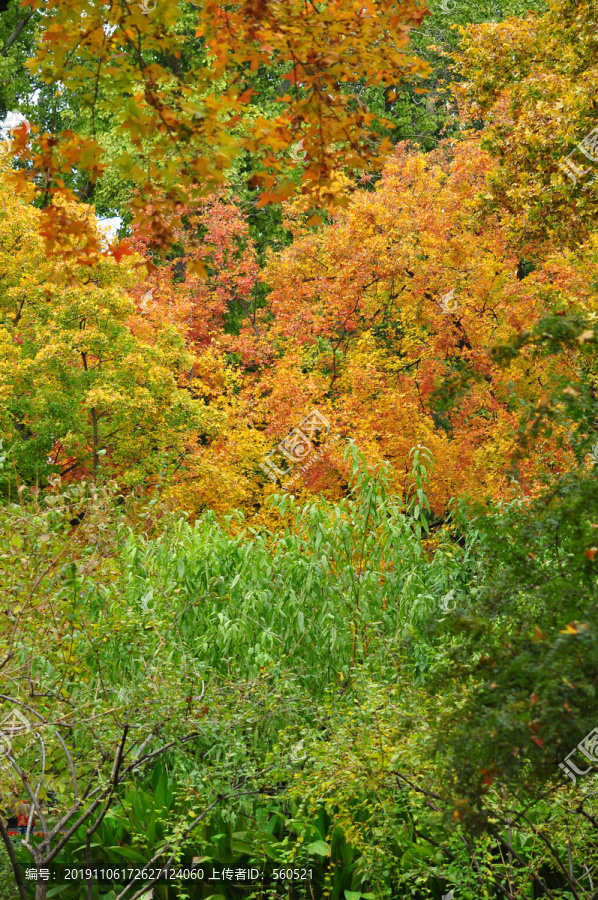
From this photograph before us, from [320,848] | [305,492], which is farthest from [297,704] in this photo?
[305,492]

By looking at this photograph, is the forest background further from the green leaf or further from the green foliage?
the green leaf

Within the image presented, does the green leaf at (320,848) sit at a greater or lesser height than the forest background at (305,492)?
lesser

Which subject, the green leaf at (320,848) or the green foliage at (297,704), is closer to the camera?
the green foliage at (297,704)

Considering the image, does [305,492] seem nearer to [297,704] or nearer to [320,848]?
[297,704]

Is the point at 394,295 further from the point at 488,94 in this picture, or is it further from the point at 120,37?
A: the point at 120,37

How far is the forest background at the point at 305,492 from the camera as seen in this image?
3.73 meters

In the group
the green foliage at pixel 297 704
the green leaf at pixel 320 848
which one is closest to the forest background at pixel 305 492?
the green foliage at pixel 297 704

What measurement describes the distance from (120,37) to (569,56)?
25.0ft

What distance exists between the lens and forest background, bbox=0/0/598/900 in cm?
Result: 373

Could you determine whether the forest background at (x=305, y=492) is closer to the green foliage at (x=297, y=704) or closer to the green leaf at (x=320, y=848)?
the green foliage at (x=297, y=704)

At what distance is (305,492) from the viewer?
15055mm

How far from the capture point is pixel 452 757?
325 centimetres

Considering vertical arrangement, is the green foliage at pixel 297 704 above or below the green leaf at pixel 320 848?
above

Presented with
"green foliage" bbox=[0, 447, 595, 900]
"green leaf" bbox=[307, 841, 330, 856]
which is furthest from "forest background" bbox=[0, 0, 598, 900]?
"green leaf" bbox=[307, 841, 330, 856]
